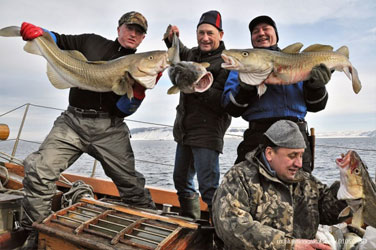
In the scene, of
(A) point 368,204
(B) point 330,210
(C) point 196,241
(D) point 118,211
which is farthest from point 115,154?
(A) point 368,204

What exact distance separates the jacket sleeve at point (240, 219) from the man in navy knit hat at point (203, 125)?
102cm

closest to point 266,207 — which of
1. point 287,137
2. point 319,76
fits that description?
A: point 287,137

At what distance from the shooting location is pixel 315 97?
318 cm

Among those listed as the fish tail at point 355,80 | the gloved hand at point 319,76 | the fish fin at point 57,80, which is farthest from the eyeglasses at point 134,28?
the fish tail at point 355,80

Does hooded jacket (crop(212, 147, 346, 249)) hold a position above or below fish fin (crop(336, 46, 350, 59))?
below

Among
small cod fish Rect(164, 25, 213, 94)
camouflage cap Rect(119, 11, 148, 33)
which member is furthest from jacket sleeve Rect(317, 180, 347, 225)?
camouflage cap Rect(119, 11, 148, 33)

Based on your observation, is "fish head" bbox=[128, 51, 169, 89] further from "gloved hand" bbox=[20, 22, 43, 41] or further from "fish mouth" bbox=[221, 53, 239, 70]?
"gloved hand" bbox=[20, 22, 43, 41]

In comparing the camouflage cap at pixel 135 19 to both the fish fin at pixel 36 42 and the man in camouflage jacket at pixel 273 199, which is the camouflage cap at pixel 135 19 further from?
the man in camouflage jacket at pixel 273 199

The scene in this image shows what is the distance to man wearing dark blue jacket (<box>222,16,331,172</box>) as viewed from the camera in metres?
3.18

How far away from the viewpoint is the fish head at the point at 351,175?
2400 millimetres

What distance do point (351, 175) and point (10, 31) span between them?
11.7 feet

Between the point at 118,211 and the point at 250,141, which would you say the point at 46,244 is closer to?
the point at 118,211

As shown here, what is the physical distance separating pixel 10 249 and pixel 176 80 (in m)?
2.61

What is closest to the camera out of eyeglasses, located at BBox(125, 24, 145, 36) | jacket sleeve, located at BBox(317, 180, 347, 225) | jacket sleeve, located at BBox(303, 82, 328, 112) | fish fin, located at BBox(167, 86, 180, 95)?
jacket sleeve, located at BBox(317, 180, 347, 225)
